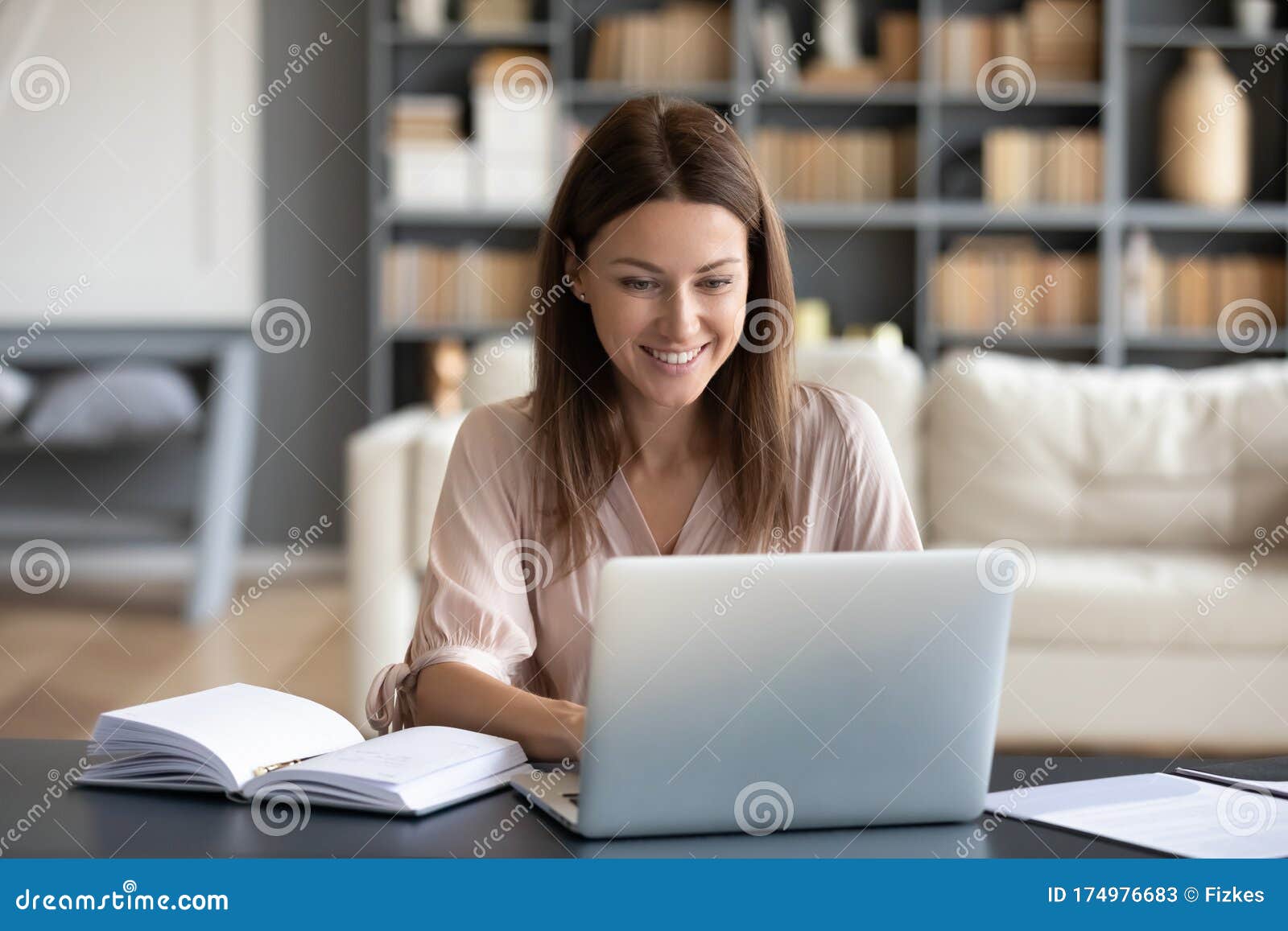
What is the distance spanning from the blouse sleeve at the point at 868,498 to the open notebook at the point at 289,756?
49 cm

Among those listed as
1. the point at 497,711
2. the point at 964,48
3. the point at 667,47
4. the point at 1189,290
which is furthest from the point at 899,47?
the point at 497,711

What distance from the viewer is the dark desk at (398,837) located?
2.70 feet

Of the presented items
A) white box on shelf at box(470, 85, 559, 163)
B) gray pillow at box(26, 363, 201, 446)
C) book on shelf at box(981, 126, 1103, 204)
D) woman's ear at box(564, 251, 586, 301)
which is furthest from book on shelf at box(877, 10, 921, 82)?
woman's ear at box(564, 251, 586, 301)

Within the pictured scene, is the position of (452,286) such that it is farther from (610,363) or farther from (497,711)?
(497,711)

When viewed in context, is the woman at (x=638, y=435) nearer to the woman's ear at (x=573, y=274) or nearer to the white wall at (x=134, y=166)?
the woman's ear at (x=573, y=274)

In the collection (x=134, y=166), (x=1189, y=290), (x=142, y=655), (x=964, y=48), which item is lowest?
(x=142, y=655)

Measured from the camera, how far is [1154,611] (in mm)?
2500

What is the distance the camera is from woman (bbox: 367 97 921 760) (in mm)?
1300

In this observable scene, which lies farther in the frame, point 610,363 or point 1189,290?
point 1189,290

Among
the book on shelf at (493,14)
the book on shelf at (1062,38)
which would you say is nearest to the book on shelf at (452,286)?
the book on shelf at (493,14)

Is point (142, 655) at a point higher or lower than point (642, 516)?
lower

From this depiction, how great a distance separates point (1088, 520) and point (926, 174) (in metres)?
1.90

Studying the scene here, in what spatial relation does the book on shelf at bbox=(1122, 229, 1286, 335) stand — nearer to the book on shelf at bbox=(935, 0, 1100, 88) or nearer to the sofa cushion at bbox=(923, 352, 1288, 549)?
the book on shelf at bbox=(935, 0, 1100, 88)

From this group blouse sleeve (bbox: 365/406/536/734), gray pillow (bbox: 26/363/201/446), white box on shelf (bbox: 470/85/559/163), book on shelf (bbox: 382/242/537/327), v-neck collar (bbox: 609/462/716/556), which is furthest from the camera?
book on shelf (bbox: 382/242/537/327)
